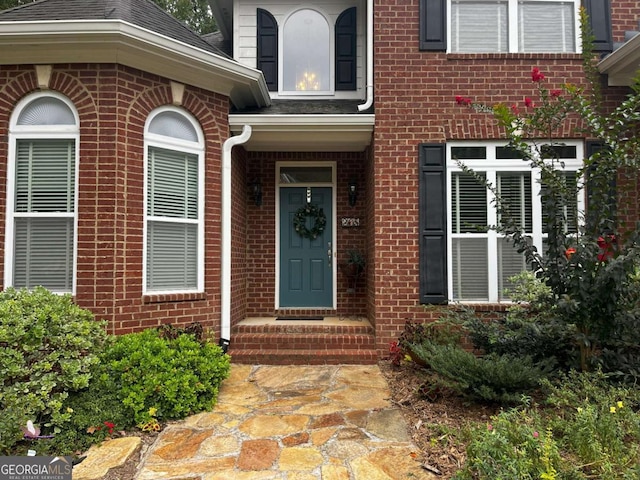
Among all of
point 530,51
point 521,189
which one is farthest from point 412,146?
point 530,51

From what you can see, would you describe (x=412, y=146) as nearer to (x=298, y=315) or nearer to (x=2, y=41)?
(x=298, y=315)

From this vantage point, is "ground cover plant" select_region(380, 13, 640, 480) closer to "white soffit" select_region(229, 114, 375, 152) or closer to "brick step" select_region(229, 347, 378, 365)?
"brick step" select_region(229, 347, 378, 365)

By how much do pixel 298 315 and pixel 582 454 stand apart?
4300 millimetres

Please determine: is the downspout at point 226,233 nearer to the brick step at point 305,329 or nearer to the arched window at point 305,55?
the brick step at point 305,329

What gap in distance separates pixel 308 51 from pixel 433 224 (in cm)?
346

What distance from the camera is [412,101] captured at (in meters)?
5.34

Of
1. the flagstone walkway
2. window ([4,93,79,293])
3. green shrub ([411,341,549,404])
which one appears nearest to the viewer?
the flagstone walkway

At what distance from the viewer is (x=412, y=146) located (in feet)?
17.4

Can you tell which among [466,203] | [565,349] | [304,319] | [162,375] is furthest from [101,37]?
[565,349]

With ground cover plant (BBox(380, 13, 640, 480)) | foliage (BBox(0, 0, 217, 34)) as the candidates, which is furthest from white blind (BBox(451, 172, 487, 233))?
foliage (BBox(0, 0, 217, 34))

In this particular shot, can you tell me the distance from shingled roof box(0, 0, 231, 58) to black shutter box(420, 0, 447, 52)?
2805mm

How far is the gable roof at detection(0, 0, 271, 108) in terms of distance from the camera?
414 cm

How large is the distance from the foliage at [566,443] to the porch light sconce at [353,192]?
3.89 meters

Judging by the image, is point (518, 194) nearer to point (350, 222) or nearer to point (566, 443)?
point (350, 222)
